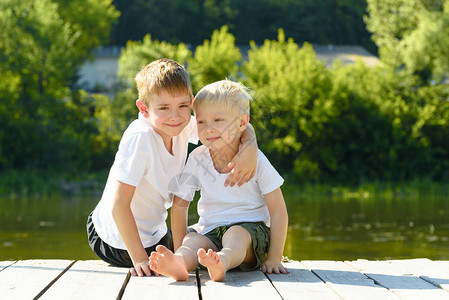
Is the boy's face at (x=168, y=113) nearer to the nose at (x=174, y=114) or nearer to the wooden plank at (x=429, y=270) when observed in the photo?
the nose at (x=174, y=114)

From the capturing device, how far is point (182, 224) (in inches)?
119

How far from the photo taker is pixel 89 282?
2.64 meters

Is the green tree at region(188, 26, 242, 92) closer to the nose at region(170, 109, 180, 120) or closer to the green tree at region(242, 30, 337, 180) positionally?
the green tree at region(242, 30, 337, 180)

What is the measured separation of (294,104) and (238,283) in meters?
16.3

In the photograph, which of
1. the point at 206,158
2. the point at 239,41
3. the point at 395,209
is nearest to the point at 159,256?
the point at 206,158

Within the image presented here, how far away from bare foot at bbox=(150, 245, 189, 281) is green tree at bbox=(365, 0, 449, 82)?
16466 millimetres

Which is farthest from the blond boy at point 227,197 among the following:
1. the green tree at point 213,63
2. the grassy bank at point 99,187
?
the green tree at point 213,63

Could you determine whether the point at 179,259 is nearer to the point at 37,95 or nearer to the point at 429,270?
the point at 429,270

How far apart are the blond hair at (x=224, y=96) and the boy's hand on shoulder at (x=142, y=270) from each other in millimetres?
689

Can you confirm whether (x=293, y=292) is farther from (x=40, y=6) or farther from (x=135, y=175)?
(x=40, y=6)

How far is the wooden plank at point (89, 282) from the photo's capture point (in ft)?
7.94

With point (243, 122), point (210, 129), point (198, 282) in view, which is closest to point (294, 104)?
point (243, 122)

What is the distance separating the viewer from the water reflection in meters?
7.58

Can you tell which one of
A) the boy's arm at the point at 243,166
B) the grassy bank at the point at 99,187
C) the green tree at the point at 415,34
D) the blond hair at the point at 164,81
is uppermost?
the green tree at the point at 415,34
